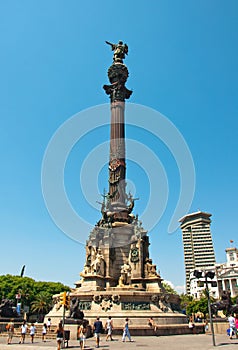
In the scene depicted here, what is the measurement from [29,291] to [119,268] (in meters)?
39.4

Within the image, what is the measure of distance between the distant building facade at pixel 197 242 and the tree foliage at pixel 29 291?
4142 inches

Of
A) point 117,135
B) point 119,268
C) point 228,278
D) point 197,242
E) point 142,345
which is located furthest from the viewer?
point 197,242

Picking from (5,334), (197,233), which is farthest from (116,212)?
(197,233)

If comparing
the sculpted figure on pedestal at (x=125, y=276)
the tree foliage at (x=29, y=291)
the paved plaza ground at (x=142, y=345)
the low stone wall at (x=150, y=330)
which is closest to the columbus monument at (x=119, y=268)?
the sculpted figure on pedestal at (x=125, y=276)

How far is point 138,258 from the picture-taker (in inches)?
1225

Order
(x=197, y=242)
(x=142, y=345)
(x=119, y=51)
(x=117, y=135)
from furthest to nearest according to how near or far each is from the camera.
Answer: (x=197, y=242), (x=119, y=51), (x=117, y=135), (x=142, y=345)

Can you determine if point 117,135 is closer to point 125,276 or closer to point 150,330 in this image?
point 125,276

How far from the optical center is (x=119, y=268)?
103 feet

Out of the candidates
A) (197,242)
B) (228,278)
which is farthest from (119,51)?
(197,242)

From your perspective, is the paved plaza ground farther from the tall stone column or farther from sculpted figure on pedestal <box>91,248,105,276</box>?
the tall stone column

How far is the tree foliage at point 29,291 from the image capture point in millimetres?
60688

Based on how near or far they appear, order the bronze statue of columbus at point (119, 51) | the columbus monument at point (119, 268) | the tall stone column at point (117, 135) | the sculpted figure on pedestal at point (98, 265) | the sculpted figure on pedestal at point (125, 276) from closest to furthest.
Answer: the columbus monument at point (119, 268)
the sculpted figure on pedestal at point (125, 276)
the sculpted figure on pedestal at point (98, 265)
the tall stone column at point (117, 135)
the bronze statue of columbus at point (119, 51)

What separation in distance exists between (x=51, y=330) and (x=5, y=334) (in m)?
3.23

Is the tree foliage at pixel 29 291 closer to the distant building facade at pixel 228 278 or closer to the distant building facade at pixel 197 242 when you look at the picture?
the distant building facade at pixel 228 278
